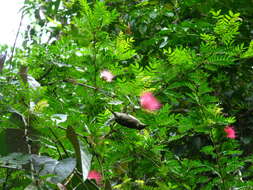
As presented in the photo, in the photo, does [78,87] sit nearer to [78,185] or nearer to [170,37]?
[78,185]

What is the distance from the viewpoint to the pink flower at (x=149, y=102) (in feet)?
2.40

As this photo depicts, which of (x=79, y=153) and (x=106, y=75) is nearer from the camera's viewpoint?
(x=79, y=153)

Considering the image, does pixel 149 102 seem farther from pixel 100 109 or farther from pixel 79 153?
pixel 79 153

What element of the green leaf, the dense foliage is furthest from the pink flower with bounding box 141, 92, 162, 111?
the green leaf

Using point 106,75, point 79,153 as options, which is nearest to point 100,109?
point 106,75

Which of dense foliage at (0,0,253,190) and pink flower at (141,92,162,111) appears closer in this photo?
dense foliage at (0,0,253,190)

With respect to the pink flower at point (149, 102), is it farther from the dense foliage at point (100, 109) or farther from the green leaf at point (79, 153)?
the green leaf at point (79, 153)

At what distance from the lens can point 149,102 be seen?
0.74 meters

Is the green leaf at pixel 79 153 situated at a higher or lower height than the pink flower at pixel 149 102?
higher

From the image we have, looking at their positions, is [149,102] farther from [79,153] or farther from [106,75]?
[79,153]

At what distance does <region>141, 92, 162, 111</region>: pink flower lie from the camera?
0.73 metres

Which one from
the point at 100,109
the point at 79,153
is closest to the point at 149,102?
the point at 100,109

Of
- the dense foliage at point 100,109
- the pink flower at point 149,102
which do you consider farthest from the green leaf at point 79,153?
the pink flower at point 149,102

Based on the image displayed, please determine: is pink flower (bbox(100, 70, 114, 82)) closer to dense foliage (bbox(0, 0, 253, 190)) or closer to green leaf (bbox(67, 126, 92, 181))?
dense foliage (bbox(0, 0, 253, 190))
